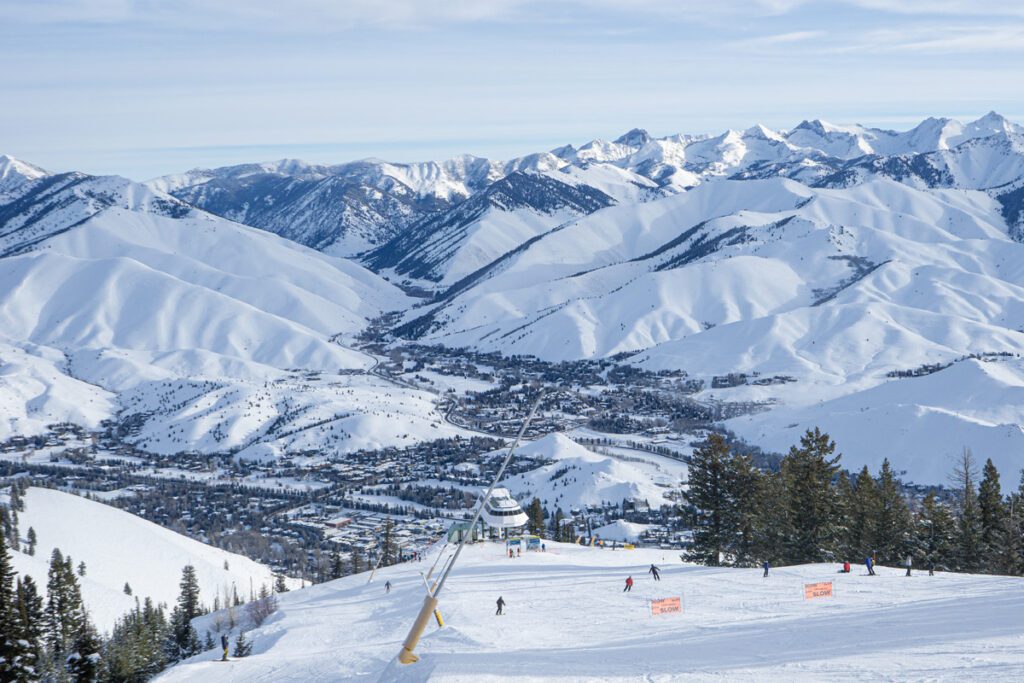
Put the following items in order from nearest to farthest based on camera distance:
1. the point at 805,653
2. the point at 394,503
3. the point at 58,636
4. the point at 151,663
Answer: the point at 805,653 < the point at 151,663 < the point at 58,636 < the point at 394,503

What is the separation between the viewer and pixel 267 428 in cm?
19412

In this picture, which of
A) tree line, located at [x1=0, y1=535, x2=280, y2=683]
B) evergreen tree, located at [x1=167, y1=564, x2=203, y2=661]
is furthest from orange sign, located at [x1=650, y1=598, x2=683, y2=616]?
evergreen tree, located at [x1=167, y1=564, x2=203, y2=661]

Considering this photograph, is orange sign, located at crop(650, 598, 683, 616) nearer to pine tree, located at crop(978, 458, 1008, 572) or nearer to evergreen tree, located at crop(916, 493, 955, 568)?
evergreen tree, located at crop(916, 493, 955, 568)

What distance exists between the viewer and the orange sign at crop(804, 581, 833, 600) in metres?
43.2

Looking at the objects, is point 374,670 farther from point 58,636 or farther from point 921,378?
point 921,378

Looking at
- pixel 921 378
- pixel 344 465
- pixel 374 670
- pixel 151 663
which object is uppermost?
pixel 921 378

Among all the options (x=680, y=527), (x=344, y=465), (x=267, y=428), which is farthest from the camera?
(x=267, y=428)

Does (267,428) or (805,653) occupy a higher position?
(267,428)

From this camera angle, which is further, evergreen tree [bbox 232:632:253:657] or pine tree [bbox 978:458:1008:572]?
pine tree [bbox 978:458:1008:572]

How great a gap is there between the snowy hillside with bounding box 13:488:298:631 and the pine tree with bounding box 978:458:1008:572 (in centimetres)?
7750

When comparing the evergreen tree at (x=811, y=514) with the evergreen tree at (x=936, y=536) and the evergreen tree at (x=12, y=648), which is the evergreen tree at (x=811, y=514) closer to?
the evergreen tree at (x=936, y=536)

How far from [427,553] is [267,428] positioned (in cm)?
12380

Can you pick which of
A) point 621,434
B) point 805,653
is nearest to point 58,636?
point 805,653

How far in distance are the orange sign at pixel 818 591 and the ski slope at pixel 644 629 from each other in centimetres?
53
